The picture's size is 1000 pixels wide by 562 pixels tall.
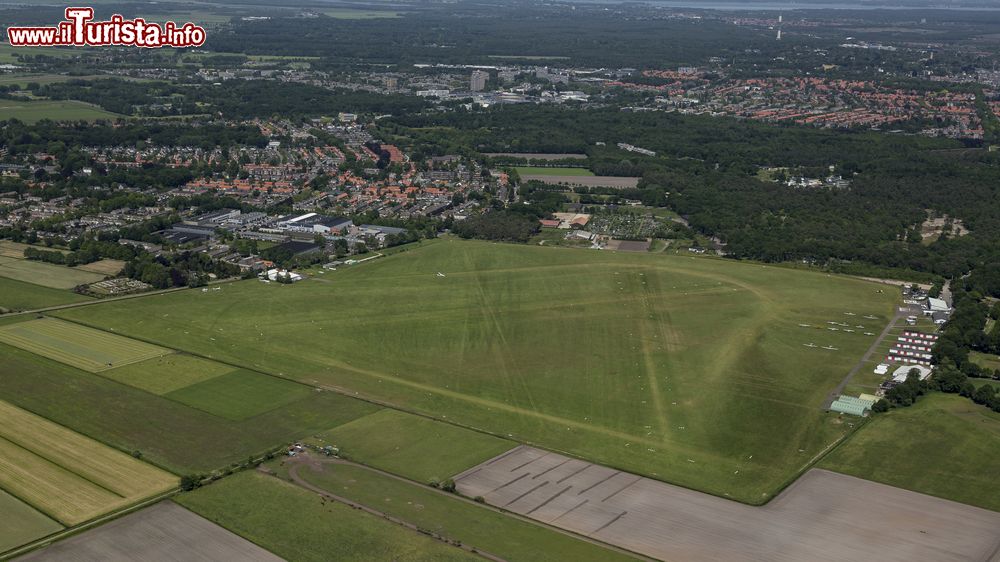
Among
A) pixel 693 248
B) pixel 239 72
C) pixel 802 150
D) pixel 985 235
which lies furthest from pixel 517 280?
pixel 239 72

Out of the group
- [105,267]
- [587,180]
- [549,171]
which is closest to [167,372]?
[105,267]

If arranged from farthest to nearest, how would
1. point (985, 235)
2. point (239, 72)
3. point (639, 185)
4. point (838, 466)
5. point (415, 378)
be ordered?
point (239, 72) → point (639, 185) → point (985, 235) → point (415, 378) → point (838, 466)

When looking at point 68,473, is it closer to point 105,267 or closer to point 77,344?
point 77,344

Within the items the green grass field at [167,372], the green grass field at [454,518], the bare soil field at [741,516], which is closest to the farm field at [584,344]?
the green grass field at [167,372]

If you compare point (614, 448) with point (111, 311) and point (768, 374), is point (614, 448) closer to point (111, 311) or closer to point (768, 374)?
point (768, 374)

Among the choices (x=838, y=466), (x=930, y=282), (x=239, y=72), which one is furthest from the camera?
(x=239, y=72)

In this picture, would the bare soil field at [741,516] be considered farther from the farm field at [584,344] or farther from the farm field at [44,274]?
the farm field at [44,274]
